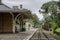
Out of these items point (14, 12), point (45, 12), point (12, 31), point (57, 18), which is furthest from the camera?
point (45, 12)

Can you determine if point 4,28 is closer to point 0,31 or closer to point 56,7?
point 0,31

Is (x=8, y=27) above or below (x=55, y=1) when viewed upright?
below

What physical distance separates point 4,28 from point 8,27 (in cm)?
74

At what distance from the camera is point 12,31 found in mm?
34969

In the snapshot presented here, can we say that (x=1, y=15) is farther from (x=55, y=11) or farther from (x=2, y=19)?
(x=55, y=11)

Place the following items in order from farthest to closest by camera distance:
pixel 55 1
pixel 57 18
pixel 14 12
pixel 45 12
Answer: pixel 45 12 → pixel 55 1 → pixel 57 18 → pixel 14 12

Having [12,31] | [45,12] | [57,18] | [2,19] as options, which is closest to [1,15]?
[2,19]

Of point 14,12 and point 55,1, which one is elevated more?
point 55,1

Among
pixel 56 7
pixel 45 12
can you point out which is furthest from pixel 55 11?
pixel 45 12

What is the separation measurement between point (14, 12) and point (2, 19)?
12.5 feet

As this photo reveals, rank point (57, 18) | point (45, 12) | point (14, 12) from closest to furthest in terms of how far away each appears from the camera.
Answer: point (14, 12) < point (57, 18) < point (45, 12)

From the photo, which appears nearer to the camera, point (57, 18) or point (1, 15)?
point (1, 15)

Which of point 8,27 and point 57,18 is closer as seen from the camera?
point 8,27

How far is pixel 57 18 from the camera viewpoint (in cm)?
5125
